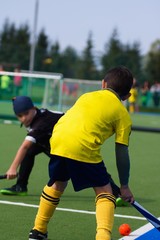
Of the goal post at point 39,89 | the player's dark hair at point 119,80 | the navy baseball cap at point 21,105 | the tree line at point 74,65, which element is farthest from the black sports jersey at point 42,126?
the tree line at point 74,65

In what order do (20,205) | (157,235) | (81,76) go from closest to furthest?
(157,235) < (20,205) < (81,76)

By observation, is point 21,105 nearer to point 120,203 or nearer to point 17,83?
point 120,203

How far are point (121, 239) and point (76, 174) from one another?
100 cm

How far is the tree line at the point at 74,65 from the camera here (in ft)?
203

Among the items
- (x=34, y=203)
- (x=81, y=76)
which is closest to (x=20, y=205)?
(x=34, y=203)

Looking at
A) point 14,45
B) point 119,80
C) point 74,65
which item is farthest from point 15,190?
point 74,65

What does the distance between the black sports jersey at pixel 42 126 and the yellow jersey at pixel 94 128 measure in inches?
75.4

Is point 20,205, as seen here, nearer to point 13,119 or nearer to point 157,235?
point 157,235

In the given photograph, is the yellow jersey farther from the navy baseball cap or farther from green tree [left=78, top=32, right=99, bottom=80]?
green tree [left=78, top=32, right=99, bottom=80]

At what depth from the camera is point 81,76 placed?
68438mm

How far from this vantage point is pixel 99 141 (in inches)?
235

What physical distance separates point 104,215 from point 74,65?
79.3 m

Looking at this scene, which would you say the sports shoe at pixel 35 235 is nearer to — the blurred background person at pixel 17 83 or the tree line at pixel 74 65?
the blurred background person at pixel 17 83

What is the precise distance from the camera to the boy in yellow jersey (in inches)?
231
